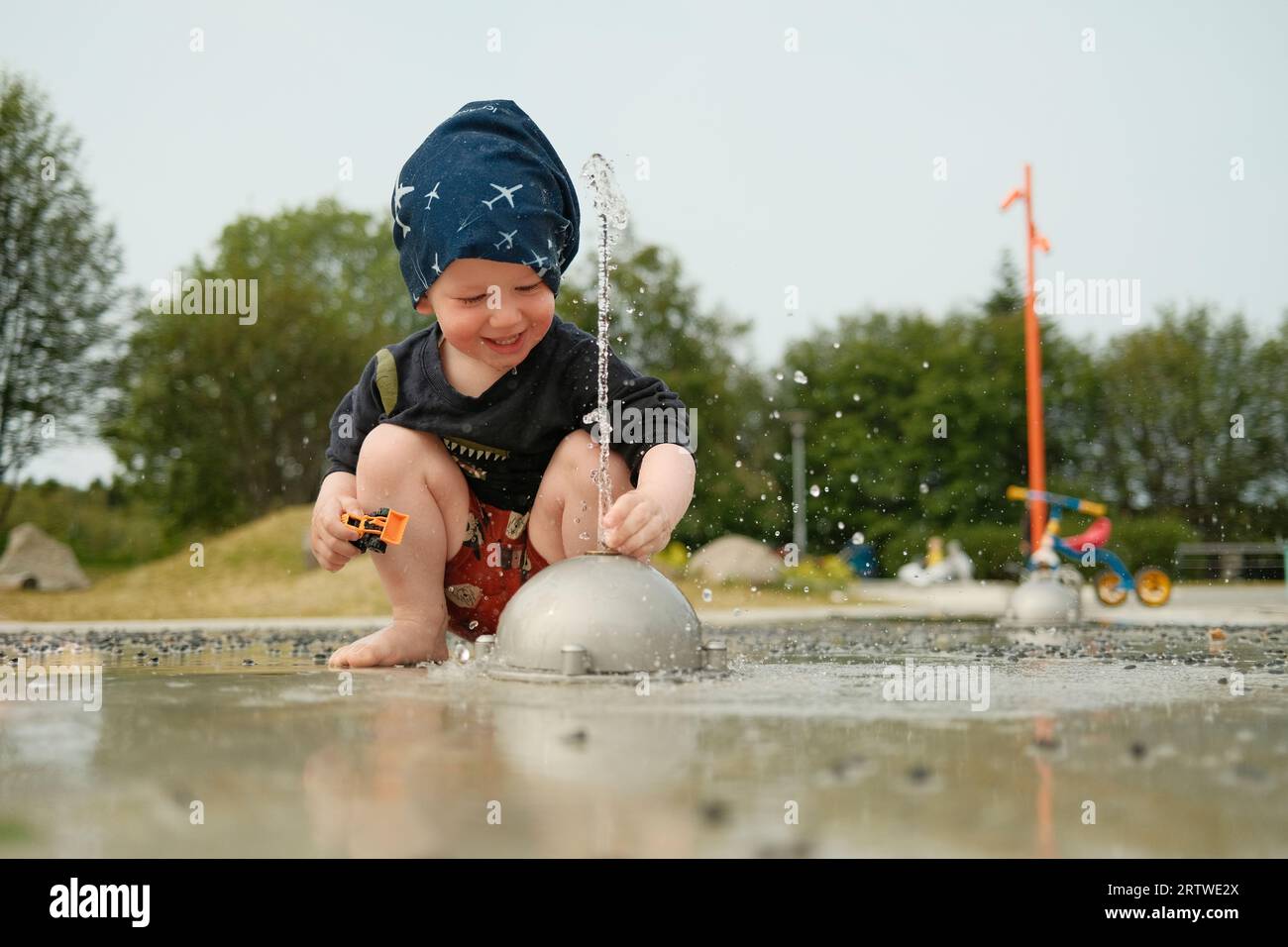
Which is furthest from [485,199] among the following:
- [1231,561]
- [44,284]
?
[1231,561]

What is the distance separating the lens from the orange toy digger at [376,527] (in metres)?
3.38

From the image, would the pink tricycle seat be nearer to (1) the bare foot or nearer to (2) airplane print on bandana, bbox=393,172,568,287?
(1) the bare foot

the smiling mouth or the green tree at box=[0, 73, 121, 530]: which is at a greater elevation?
the green tree at box=[0, 73, 121, 530]

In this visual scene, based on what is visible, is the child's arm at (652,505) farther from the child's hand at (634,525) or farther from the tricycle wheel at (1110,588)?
the tricycle wheel at (1110,588)

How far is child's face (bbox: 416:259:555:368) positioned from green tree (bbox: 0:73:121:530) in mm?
16365

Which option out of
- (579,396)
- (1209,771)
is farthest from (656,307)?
(1209,771)

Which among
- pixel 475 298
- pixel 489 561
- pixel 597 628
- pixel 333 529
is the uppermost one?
pixel 475 298

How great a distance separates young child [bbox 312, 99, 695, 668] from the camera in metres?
3.35

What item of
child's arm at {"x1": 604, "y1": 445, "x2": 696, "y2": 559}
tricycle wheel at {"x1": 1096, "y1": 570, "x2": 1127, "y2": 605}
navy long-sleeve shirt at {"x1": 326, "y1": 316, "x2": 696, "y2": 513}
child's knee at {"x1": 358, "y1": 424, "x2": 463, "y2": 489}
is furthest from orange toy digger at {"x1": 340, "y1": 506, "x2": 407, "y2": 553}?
tricycle wheel at {"x1": 1096, "y1": 570, "x2": 1127, "y2": 605}

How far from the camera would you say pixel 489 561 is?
382cm

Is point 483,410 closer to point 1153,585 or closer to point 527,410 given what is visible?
point 527,410

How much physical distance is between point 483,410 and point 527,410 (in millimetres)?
130

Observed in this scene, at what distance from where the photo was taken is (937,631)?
6168 millimetres
